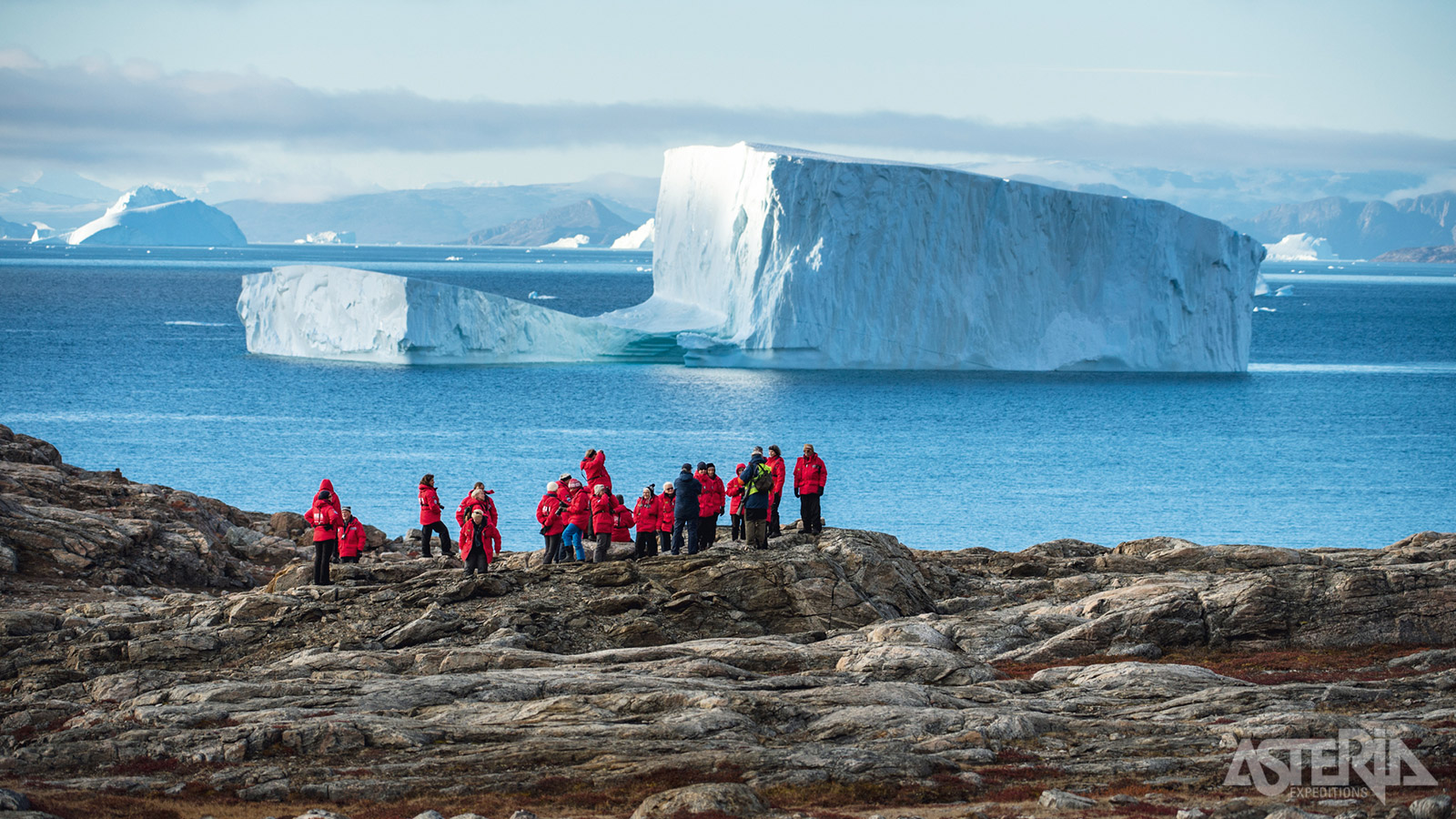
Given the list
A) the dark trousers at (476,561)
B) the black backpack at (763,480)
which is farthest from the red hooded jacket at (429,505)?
the black backpack at (763,480)

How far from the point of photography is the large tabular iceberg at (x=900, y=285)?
166 feet

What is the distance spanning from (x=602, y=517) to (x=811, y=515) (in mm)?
2990

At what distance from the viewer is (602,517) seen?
18141 mm

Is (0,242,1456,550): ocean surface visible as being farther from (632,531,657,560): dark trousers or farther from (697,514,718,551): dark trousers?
(632,531,657,560): dark trousers

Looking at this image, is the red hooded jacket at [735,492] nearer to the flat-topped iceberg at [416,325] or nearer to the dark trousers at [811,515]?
the dark trousers at [811,515]

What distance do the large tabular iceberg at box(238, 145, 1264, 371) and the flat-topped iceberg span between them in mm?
98

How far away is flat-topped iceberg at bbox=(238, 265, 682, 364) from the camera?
55.3 m

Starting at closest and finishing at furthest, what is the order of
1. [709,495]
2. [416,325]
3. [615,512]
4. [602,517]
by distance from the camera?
[602,517] < [709,495] < [615,512] < [416,325]

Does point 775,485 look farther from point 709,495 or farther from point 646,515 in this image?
point 646,515

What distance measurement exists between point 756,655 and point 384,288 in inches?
1697

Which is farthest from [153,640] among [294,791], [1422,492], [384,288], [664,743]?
[384,288]

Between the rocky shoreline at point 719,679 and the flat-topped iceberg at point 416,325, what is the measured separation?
114ft

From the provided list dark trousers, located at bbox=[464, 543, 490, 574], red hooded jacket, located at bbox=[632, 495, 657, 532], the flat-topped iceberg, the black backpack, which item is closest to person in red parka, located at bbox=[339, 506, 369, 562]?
dark trousers, located at bbox=[464, 543, 490, 574]

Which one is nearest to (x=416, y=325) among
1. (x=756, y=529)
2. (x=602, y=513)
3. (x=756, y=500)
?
(x=602, y=513)
